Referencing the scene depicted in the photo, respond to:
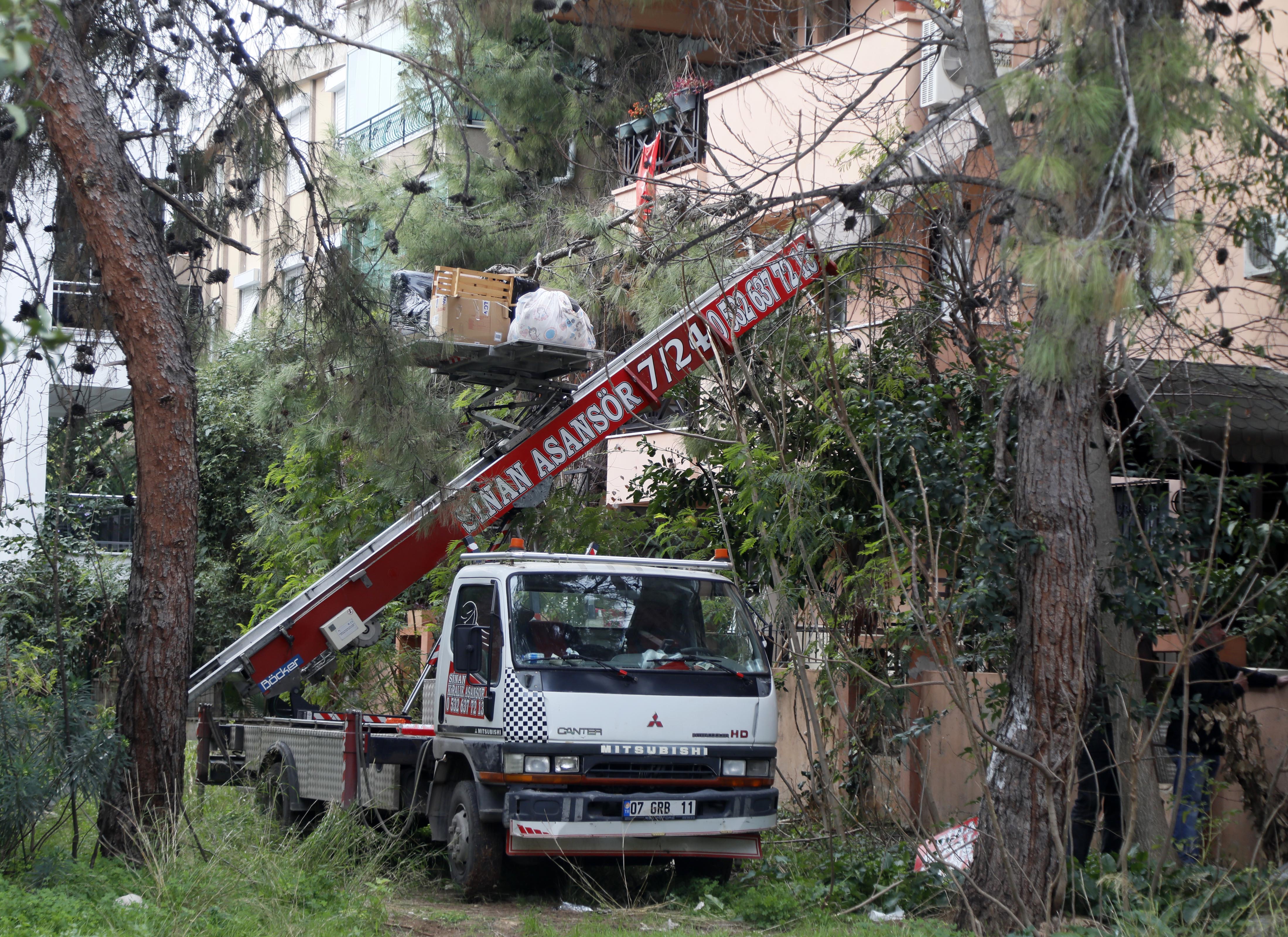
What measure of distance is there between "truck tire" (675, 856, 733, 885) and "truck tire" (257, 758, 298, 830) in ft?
10.1

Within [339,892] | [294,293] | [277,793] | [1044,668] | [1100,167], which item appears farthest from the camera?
[277,793]

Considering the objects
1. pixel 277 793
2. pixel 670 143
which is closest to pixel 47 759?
pixel 277 793

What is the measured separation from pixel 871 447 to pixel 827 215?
2.17 m

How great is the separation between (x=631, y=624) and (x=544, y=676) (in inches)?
32.9

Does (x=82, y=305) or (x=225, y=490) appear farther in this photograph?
(x=225, y=490)

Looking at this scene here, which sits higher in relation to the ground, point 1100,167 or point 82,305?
point 1100,167

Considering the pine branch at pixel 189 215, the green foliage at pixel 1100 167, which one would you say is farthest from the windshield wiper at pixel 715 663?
the pine branch at pixel 189 215

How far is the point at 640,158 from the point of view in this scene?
16.6 meters

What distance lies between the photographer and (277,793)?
10406mm

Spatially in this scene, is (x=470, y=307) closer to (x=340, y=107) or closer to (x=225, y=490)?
(x=225, y=490)

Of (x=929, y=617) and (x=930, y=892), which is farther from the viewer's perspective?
(x=929, y=617)

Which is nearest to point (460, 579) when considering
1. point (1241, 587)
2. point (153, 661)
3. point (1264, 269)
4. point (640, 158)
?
point (153, 661)

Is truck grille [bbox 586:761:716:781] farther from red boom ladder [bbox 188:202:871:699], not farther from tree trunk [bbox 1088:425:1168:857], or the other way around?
tree trunk [bbox 1088:425:1168:857]

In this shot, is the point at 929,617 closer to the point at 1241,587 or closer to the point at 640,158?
the point at 1241,587
